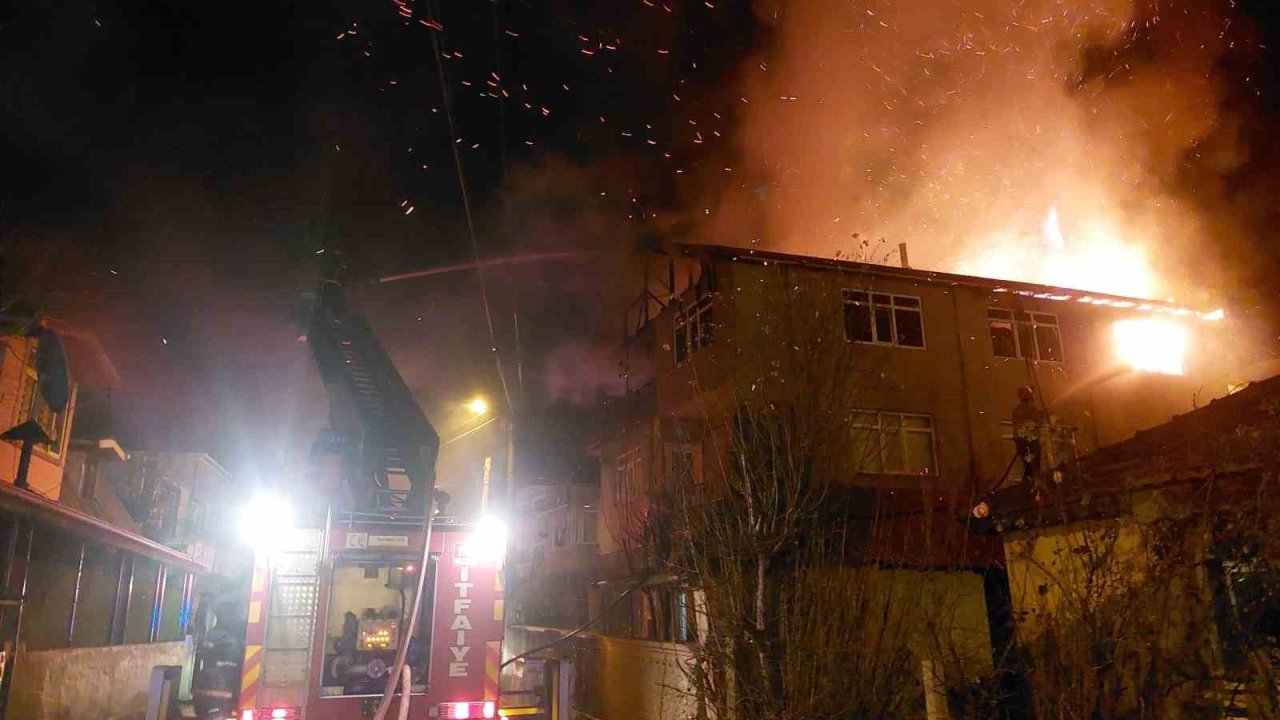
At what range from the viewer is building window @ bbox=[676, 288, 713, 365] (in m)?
20.9

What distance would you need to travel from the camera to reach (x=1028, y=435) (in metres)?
8.75

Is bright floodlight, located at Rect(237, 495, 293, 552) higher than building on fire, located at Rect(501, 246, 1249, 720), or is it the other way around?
building on fire, located at Rect(501, 246, 1249, 720)

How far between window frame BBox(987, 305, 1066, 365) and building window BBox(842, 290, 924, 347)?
2.33m

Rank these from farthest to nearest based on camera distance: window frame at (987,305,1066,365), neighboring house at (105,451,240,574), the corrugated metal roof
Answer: window frame at (987,305,1066,365) < neighboring house at (105,451,240,574) < the corrugated metal roof

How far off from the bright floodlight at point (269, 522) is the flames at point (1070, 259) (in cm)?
2372

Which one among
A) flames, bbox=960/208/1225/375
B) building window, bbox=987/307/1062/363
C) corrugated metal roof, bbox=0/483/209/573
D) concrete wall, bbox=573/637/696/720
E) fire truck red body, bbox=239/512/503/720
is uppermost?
flames, bbox=960/208/1225/375

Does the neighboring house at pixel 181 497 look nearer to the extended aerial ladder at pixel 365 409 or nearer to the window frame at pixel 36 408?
the window frame at pixel 36 408

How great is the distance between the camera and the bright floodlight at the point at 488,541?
896 centimetres

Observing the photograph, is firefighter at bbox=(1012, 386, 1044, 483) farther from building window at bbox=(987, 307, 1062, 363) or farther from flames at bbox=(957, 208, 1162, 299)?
flames at bbox=(957, 208, 1162, 299)

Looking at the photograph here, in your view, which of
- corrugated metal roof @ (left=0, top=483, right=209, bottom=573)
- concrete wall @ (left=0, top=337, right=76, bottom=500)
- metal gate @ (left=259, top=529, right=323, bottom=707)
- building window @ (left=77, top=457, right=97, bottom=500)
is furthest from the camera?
building window @ (left=77, top=457, right=97, bottom=500)

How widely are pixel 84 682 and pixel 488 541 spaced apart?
9273 millimetres

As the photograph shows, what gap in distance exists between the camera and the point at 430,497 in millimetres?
8930

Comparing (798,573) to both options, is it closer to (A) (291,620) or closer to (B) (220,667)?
(A) (291,620)

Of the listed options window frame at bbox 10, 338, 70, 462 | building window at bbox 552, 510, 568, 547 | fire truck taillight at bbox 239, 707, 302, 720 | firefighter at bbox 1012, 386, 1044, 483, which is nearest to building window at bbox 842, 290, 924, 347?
firefighter at bbox 1012, 386, 1044, 483
